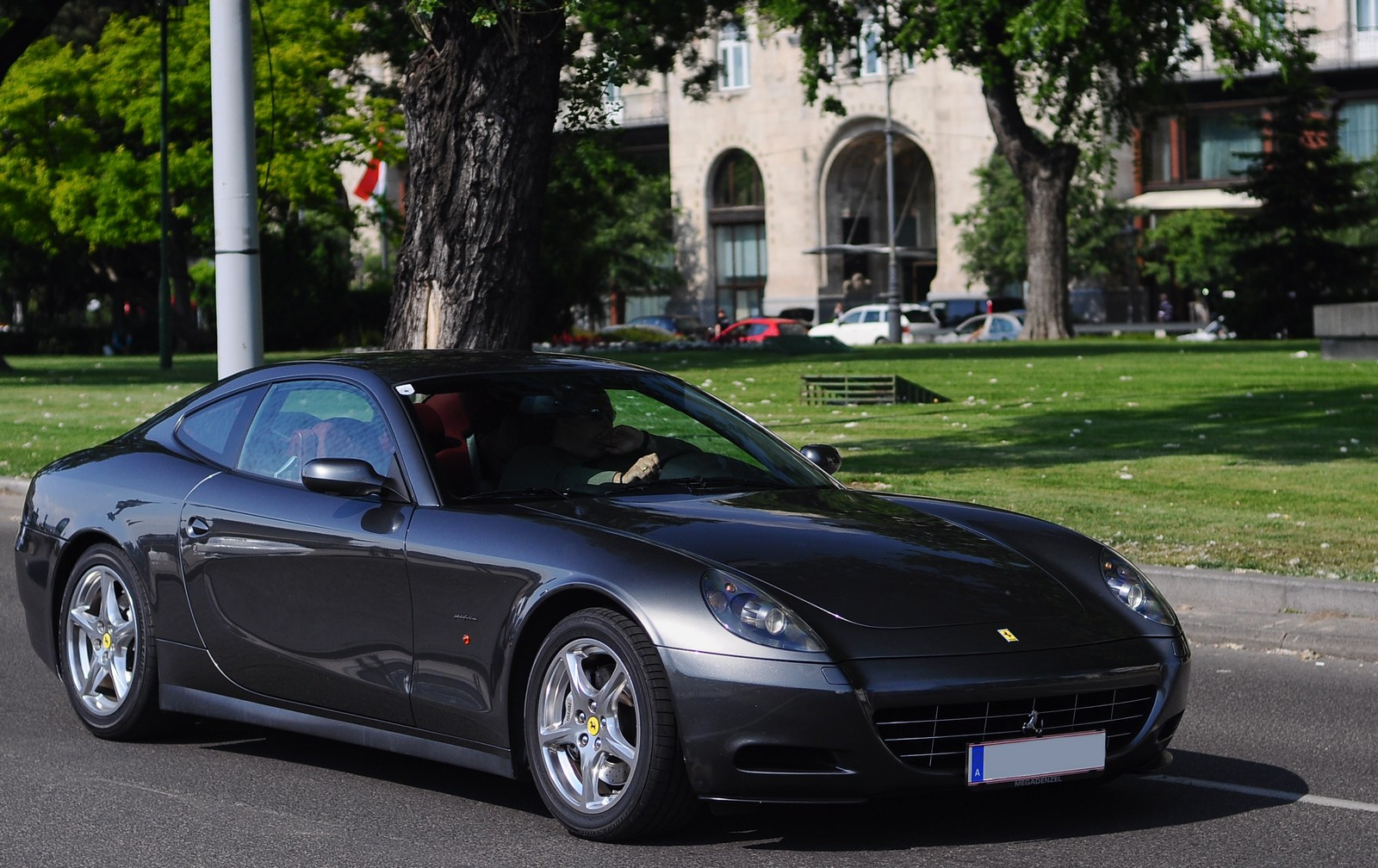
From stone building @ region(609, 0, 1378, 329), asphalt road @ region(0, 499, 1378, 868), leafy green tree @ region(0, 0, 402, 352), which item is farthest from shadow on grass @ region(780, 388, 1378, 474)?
stone building @ region(609, 0, 1378, 329)

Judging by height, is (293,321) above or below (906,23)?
below

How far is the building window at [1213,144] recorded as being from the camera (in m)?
67.1

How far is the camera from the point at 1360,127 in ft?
213

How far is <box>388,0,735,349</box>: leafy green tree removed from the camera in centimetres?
1287

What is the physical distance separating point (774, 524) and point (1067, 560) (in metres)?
0.90

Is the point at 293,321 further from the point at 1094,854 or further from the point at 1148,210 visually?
the point at 1094,854

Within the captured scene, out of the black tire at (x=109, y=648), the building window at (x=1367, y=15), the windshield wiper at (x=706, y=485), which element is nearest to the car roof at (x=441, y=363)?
the windshield wiper at (x=706, y=485)

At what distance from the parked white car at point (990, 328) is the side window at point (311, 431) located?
162ft

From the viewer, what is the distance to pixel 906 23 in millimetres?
31469

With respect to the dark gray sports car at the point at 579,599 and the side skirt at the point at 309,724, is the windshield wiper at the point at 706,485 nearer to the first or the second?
the dark gray sports car at the point at 579,599

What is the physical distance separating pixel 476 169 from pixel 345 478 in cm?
762

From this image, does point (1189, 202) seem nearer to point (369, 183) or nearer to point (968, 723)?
point (369, 183)

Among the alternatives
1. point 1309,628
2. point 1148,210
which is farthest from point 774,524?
point 1148,210

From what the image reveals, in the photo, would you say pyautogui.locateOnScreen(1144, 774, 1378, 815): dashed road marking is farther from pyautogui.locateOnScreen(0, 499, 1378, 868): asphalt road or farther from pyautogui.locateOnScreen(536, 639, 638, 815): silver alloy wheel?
pyautogui.locateOnScreen(536, 639, 638, 815): silver alloy wheel
